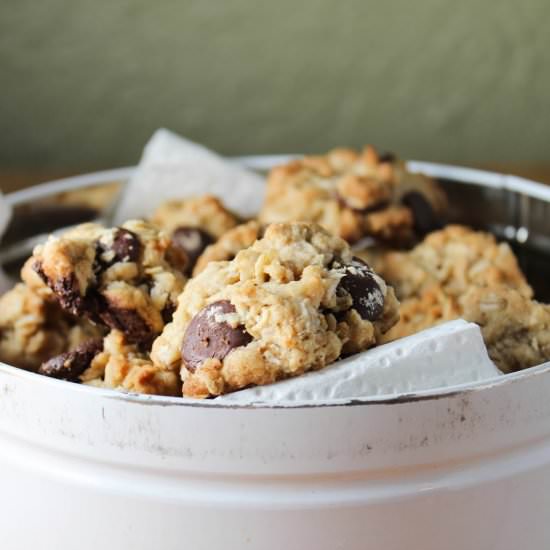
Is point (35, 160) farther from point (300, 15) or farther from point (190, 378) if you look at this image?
point (190, 378)

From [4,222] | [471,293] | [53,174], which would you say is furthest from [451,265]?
[53,174]

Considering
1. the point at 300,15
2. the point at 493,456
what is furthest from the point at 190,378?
the point at 300,15

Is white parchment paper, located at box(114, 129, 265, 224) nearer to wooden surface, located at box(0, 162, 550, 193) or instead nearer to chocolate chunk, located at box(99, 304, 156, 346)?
chocolate chunk, located at box(99, 304, 156, 346)

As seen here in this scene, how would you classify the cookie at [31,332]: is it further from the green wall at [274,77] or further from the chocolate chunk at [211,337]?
the green wall at [274,77]

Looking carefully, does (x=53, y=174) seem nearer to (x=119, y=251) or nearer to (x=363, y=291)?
(x=119, y=251)

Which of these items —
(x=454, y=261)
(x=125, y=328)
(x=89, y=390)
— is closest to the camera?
(x=89, y=390)

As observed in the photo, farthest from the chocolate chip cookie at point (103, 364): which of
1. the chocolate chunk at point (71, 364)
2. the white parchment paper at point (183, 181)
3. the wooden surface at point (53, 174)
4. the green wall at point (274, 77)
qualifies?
the green wall at point (274, 77)

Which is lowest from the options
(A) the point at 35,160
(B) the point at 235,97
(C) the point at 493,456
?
(A) the point at 35,160
